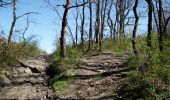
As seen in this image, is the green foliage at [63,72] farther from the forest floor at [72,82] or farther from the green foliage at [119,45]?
the green foliage at [119,45]

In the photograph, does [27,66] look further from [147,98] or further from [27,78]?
[147,98]

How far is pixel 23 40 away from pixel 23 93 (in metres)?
15.5

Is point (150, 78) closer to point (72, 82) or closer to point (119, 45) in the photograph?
point (72, 82)

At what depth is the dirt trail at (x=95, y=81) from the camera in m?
14.4

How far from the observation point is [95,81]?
16.8 meters

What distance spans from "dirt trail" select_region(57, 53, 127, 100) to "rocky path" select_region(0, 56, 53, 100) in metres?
1.15

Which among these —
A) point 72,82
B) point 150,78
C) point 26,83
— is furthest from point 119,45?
point 150,78

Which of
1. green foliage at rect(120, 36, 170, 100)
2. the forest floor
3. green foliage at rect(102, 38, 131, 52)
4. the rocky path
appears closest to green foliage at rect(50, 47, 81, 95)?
the forest floor

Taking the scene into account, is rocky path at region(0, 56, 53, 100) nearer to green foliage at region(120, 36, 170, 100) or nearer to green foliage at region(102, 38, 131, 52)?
green foliage at region(120, 36, 170, 100)

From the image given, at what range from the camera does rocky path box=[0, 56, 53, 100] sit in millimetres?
15151

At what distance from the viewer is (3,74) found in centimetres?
1870

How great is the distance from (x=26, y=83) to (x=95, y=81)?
3.41m

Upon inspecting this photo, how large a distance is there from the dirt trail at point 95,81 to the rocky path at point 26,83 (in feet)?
3.79

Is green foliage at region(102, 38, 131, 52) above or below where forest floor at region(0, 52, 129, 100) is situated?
above
